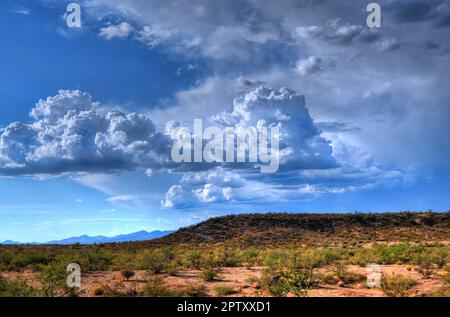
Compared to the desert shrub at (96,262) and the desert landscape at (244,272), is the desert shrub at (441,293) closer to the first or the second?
the desert landscape at (244,272)

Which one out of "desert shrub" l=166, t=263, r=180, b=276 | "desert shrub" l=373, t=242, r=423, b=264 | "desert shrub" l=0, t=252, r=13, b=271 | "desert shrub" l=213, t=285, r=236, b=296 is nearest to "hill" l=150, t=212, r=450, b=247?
"desert shrub" l=373, t=242, r=423, b=264

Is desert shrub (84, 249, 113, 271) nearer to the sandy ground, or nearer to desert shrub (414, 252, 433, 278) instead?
the sandy ground

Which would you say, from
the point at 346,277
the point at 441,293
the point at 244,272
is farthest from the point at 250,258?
the point at 441,293

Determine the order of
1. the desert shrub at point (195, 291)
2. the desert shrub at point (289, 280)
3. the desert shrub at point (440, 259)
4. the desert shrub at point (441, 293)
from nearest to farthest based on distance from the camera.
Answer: the desert shrub at point (441, 293)
the desert shrub at point (289, 280)
the desert shrub at point (195, 291)
the desert shrub at point (440, 259)

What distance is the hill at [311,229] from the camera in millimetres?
55500

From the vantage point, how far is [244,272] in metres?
25.6

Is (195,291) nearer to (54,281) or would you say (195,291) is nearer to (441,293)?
(54,281)

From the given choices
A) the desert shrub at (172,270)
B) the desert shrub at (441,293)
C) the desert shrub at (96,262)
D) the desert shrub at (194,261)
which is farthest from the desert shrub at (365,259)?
the desert shrub at (96,262)

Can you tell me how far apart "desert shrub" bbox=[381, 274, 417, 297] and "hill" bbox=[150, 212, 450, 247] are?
1278 inches

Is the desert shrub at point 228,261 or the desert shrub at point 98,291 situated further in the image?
the desert shrub at point 228,261

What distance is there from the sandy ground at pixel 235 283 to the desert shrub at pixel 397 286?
0.25 meters

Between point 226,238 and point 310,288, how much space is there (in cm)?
4104
